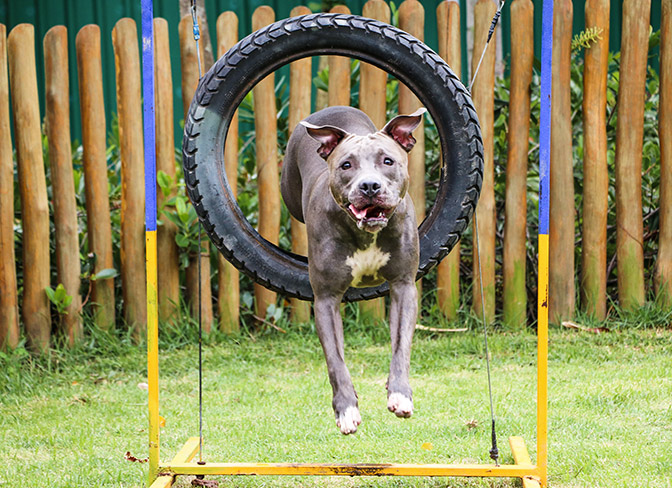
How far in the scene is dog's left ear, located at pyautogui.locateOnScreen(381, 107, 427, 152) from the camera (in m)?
3.00

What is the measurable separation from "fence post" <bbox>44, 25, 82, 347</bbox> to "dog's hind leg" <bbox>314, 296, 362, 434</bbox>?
2853 mm

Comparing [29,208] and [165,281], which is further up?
[29,208]

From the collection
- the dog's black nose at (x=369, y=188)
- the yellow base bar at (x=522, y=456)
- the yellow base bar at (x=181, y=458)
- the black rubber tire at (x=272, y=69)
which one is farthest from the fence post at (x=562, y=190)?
the dog's black nose at (x=369, y=188)

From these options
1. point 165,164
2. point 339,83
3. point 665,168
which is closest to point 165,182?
point 165,164

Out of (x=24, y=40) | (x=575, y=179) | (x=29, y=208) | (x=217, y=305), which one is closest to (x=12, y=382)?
(x=29, y=208)

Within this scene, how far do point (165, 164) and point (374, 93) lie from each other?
1.49 meters

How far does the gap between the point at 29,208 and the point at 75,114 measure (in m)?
4.30

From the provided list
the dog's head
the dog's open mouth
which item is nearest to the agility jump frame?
the dog's head

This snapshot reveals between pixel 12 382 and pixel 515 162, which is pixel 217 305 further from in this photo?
pixel 515 162

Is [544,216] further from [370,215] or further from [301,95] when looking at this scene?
[301,95]

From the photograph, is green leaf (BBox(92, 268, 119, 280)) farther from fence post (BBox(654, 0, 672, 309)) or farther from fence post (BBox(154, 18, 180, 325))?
fence post (BBox(654, 0, 672, 309))

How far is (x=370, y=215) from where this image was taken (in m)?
2.81

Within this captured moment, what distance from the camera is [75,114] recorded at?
930 cm

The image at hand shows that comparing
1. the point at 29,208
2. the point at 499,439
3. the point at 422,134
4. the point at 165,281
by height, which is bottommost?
the point at 499,439
